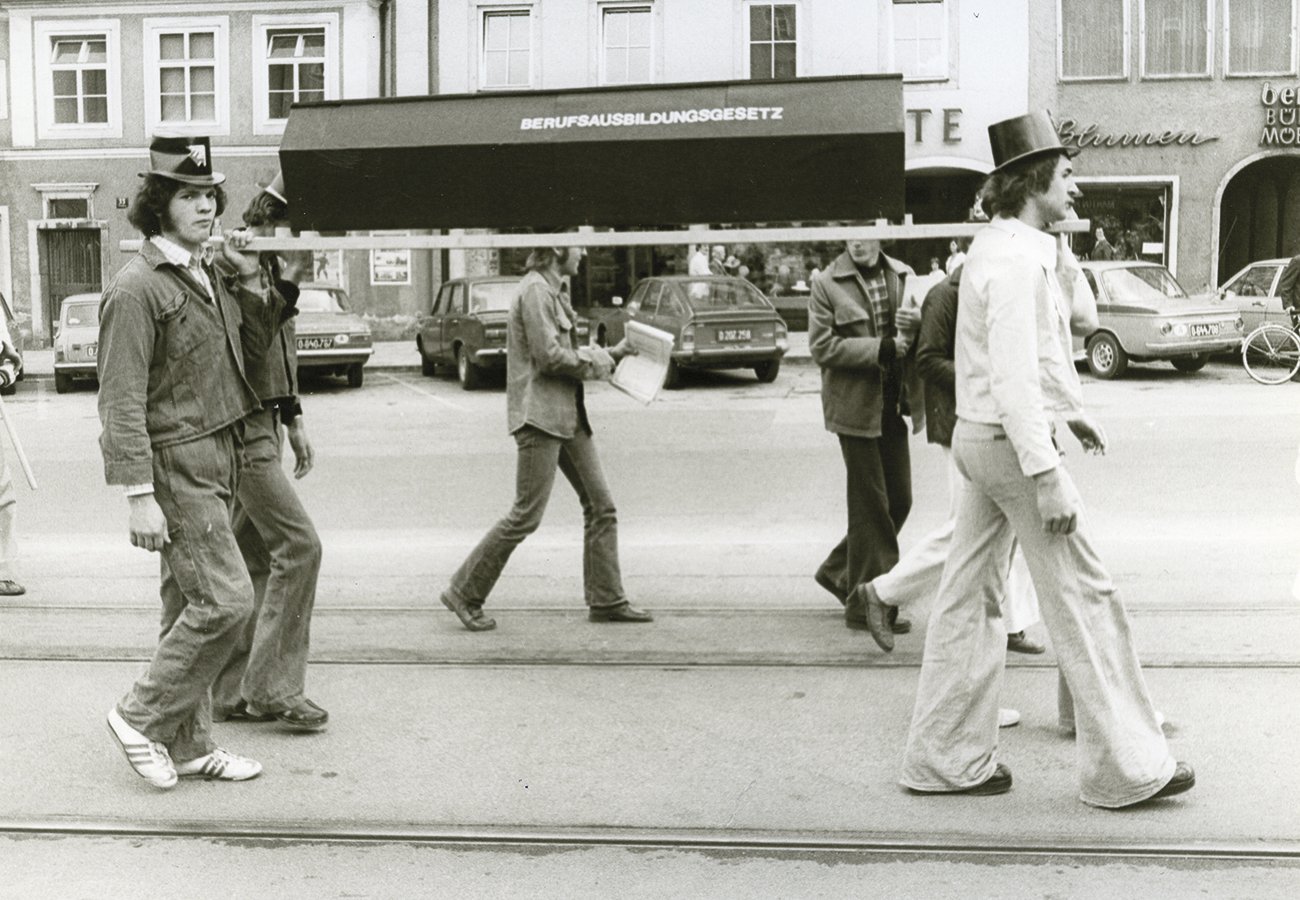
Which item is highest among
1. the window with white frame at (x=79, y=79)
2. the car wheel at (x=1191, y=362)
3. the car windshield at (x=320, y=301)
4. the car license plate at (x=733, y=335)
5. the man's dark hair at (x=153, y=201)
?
the window with white frame at (x=79, y=79)

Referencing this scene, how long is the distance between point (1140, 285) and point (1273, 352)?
2.49 m

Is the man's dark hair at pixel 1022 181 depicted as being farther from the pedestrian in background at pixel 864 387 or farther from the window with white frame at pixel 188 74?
the window with white frame at pixel 188 74

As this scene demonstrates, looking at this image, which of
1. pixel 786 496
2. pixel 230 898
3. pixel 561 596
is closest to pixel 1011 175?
pixel 230 898

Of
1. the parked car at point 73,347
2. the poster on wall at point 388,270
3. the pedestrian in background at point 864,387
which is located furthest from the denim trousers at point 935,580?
the poster on wall at point 388,270

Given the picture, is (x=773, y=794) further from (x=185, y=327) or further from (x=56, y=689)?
(x=56, y=689)

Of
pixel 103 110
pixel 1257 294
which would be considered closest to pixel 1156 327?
pixel 1257 294

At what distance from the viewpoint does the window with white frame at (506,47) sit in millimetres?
28875

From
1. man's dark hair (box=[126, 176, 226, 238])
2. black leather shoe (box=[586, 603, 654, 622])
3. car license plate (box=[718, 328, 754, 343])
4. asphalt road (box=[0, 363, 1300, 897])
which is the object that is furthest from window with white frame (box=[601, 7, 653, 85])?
man's dark hair (box=[126, 176, 226, 238])

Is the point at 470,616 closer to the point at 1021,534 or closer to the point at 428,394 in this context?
the point at 1021,534

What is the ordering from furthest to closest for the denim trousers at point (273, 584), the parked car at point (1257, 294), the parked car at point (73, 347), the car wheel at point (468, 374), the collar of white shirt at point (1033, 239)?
1. the car wheel at point (468, 374)
2. the parked car at point (73, 347)
3. the parked car at point (1257, 294)
4. the denim trousers at point (273, 584)
5. the collar of white shirt at point (1033, 239)

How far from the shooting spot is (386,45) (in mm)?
29031

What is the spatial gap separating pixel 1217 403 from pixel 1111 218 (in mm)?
11084

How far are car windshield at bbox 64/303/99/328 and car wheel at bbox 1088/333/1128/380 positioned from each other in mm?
12903

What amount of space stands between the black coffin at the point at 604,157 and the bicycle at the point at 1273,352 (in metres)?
13.8
